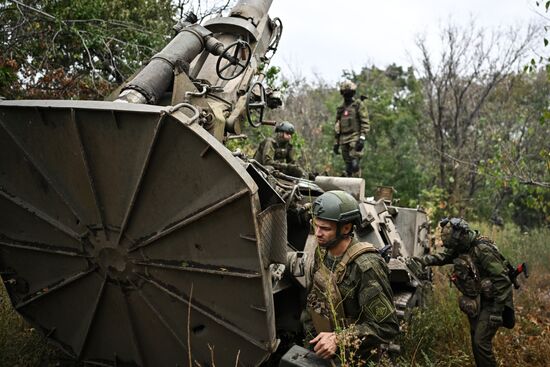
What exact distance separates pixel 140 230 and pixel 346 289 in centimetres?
142

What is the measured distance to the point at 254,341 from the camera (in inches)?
136

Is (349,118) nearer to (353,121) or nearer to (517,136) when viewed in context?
(353,121)

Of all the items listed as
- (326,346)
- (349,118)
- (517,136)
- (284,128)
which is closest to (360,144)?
(349,118)

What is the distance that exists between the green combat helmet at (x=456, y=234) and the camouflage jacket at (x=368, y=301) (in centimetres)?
222

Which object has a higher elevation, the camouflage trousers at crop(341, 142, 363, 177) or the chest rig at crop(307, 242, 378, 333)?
the camouflage trousers at crop(341, 142, 363, 177)

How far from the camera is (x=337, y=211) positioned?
3184 mm

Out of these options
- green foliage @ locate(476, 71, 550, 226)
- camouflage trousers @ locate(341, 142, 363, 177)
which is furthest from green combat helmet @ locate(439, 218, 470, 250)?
green foliage @ locate(476, 71, 550, 226)

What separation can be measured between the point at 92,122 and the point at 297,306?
2597 mm

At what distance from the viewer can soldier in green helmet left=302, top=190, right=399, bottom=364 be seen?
2.94 metres

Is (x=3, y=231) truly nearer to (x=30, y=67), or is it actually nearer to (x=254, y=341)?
(x=254, y=341)

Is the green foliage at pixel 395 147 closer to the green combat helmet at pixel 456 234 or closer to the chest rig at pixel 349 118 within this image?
the chest rig at pixel 349 118

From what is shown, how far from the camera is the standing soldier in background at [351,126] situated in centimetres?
909

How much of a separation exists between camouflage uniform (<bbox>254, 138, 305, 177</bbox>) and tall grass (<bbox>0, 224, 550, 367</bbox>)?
2.36 m

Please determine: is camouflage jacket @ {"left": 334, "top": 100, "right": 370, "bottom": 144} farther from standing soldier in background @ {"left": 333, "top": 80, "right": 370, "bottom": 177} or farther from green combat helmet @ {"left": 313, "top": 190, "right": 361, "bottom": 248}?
green combat helmet @ {"left": 313, "top": 190, "right": 361, "bottom": 248}
